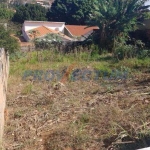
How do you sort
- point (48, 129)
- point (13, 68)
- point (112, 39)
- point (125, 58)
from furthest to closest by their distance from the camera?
point (112, 39)
point (125, 58)
point (13, 68)
point (48, 129)

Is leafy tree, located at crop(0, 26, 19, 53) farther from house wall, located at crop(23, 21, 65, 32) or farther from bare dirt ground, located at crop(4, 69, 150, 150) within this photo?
house wall, located at crop(23, 21, 65, 32)

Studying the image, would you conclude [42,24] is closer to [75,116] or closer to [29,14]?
[29,14]

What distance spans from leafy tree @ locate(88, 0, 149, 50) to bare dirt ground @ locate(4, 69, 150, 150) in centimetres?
817

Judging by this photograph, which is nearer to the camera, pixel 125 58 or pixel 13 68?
pixel 13 68

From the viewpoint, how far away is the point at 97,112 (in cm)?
545

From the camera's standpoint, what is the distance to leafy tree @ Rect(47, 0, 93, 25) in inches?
1174

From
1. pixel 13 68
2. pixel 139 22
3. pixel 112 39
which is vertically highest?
pixel 139 22

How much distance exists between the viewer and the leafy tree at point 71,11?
2983cm

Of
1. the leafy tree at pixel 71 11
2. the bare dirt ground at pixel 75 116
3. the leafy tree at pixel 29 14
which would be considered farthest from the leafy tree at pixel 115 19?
the leafy tree at pixel 29 14

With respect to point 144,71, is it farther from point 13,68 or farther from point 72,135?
point 72,135

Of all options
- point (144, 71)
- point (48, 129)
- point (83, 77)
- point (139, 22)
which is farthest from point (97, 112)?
point (139, 22)

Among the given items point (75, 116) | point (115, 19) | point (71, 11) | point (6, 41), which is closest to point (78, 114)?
point (75, 116)

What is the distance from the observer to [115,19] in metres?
16.1

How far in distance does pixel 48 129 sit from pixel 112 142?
1278mm
